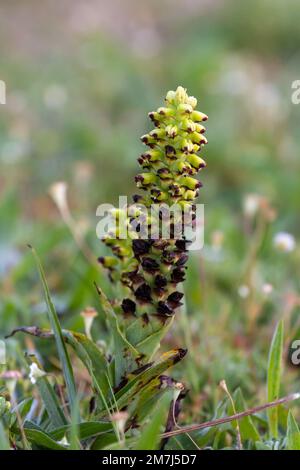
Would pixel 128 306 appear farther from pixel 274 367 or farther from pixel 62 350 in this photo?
pixel 274 367

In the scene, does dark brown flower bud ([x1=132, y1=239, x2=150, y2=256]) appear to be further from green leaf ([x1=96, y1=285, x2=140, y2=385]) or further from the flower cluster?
green leaf ([x1=96, y1=285, x2=140, y2=385])

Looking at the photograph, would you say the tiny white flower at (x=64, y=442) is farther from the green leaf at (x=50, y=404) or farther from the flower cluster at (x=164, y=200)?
the flower cluster at (x=164, y=200)

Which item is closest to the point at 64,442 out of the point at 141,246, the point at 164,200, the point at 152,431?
the point at 152,431

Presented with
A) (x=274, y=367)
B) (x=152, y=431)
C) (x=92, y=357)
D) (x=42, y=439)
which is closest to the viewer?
(x=152, y=431)

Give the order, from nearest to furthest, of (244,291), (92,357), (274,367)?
(92,357), (274,367), (244,291)

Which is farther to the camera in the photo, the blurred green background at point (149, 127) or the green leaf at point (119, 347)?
the blurred green background at point (149, 127)

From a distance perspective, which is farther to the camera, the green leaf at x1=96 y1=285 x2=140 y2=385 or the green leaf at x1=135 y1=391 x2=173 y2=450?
the green leaf at x1=96 y1=285 x2=140 y2=385

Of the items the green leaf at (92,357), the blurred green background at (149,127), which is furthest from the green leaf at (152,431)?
the blurred green background at (149,127)

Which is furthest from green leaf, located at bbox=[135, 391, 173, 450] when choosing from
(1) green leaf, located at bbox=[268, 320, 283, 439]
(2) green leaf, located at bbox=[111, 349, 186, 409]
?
(1) green leaf, located at bbox=[268, 320, 283, 439]
